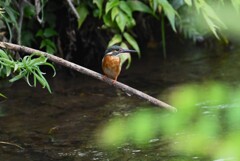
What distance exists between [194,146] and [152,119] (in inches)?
26.2

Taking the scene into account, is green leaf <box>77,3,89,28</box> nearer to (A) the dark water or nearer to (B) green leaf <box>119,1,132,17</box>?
(B) green leaf <box>119,1,132,17</box>

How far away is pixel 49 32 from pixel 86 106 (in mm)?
1108

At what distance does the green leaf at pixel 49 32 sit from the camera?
599 cm

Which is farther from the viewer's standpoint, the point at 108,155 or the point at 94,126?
the point at 94,126

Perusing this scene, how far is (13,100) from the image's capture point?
18.0 ft

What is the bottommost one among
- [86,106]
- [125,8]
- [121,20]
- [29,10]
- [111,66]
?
[86,106]

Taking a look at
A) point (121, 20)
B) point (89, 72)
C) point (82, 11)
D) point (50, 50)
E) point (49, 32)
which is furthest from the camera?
point (49, 32)

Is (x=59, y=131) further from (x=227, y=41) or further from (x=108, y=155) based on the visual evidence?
(x=227, y=41)

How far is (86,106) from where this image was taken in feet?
17.4

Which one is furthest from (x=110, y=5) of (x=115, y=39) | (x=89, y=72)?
(x=89, y=72)

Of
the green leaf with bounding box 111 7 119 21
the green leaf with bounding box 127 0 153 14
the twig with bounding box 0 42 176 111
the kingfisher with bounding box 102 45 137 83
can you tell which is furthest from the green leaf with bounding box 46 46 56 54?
the twig with bounding box 0 42 176 111

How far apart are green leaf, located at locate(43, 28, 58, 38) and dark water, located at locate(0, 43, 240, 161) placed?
511 mm

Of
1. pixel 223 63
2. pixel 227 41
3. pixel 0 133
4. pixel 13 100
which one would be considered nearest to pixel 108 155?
pixel 0 133

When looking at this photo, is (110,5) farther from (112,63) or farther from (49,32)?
(112,63)
